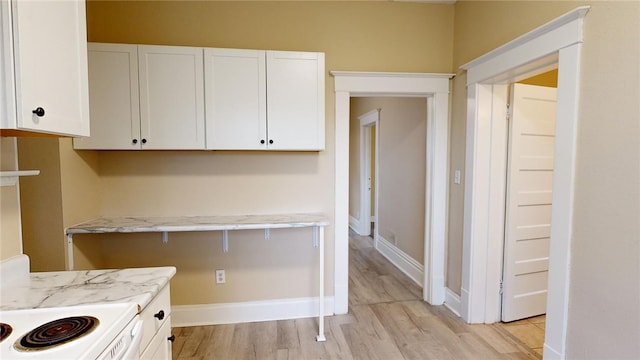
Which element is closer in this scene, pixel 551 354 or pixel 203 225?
pixel 551 354

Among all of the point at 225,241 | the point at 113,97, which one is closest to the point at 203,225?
the point at 225,241

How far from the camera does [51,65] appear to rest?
1.14 meters

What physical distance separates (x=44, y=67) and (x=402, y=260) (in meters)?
3.71

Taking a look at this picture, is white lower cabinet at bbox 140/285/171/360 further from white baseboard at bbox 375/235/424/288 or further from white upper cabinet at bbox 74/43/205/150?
white baseboard at bbox 375/235/424/288

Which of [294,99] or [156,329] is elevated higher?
[294,99]

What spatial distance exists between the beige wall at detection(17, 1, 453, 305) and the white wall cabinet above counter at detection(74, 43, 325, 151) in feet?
0.96

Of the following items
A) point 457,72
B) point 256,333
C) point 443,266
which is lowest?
point 256,333

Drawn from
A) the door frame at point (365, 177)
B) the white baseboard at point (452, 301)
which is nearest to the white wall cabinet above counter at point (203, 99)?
Result: the white baseboard at point (452, 301)

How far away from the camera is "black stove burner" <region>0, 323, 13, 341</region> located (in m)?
0.92

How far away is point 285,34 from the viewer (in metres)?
2.64

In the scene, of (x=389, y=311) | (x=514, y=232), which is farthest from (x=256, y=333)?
(x=514, y=232)

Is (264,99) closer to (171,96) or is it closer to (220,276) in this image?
(171,96)

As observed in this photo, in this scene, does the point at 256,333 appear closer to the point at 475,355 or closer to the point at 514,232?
the point at 475,355

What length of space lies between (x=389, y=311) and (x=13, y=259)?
2610 mm
